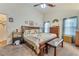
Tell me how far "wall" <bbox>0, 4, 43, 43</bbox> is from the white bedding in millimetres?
201

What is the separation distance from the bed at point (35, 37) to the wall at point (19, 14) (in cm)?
13

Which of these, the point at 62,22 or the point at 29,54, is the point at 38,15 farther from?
the point at 29,54

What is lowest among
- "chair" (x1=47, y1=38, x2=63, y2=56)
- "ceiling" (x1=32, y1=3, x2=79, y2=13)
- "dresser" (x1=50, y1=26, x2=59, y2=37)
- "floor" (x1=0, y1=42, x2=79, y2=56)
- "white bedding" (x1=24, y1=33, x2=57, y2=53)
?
"floor" (x1=0, y1=42, x2=79, y2=56)

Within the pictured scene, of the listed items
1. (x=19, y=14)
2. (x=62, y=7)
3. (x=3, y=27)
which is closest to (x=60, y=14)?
(x=62, y=7)

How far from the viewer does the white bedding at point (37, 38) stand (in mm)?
1586

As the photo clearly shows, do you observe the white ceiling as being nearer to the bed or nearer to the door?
the door

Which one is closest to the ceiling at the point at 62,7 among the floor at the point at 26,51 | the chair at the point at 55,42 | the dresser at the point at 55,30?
the dresser at the point at 55,30

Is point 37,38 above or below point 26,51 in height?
above

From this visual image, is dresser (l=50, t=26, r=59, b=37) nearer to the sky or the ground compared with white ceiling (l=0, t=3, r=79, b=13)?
nearer to the ground

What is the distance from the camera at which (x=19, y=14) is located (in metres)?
1.65

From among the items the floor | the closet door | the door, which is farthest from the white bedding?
the door

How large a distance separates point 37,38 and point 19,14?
54cm

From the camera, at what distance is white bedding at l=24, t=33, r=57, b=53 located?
159 centimetres

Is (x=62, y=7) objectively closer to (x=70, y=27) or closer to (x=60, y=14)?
(x=60, y=14)
